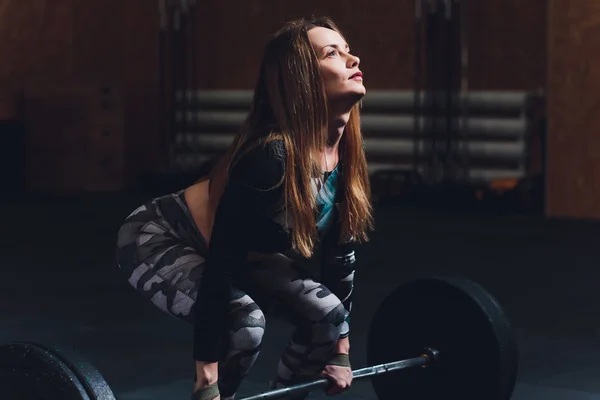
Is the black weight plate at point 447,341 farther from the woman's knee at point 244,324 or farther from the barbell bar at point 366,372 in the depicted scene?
the woman's knee at point 244,324

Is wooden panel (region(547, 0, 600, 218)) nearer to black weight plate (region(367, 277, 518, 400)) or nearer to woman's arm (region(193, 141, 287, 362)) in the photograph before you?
black weight plate (region(367, 277, 518, 400))

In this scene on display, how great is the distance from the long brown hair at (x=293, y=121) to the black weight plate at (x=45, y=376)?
47 centimetres

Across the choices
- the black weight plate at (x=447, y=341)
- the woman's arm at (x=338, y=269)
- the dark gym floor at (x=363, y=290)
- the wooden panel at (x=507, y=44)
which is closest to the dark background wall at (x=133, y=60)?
the wooden panel at (x=507, y=44)

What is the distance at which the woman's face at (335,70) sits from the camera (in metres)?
2.48

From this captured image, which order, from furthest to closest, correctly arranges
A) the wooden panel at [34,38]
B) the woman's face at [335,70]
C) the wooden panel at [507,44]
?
the wooden panel at [34,38] → the wooden panel at [507,44] → the woman's face at [335,70]

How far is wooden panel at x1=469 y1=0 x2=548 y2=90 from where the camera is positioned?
9047 millimetres

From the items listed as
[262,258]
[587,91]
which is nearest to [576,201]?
[587,91]

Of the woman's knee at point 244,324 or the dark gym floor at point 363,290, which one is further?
the dark gym floor at point 363,290

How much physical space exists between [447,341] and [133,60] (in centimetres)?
790

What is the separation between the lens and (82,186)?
31.9ft

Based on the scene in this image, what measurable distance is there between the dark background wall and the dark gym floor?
124 cm

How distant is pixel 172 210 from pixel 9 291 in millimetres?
2816

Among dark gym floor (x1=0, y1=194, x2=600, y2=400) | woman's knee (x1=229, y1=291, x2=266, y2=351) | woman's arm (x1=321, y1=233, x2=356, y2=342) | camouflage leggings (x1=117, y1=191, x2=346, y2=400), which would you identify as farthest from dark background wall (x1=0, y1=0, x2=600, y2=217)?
woman's knee (x1=229, y1=291, x2=266, y2=351)

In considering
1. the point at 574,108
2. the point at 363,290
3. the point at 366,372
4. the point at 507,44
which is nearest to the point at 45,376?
the point at 366,372
